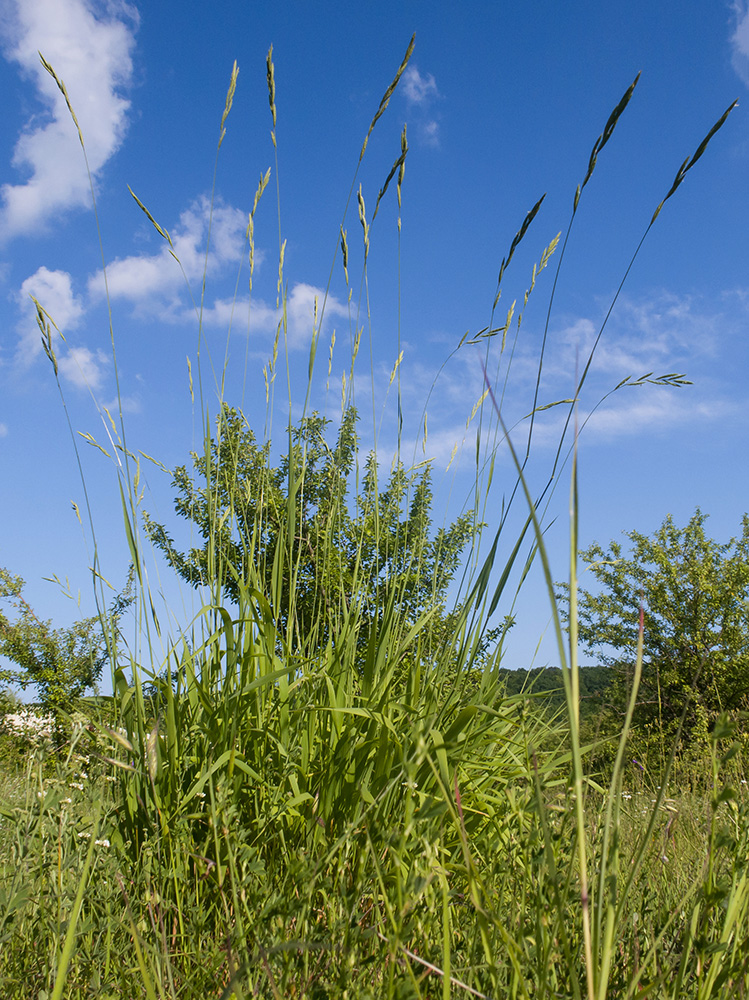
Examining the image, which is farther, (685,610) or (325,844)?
(685,610)

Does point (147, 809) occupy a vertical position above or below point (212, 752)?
below

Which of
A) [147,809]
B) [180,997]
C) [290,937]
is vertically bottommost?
[180,997]

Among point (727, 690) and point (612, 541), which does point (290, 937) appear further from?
point (612, 541)

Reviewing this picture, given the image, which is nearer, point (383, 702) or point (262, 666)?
point (383, 702)

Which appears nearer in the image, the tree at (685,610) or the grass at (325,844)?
the grass at (325,844)

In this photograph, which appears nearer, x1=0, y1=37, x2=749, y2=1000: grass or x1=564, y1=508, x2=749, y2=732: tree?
x1=0, y1=37, x2=749, y2=1000: grass

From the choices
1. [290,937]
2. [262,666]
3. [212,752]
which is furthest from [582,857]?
[262,666]

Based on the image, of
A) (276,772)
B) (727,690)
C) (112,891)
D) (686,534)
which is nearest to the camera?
(112,891)

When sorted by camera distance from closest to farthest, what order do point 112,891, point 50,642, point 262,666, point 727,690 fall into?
point 112,891, point 262,666, point 50,642, point 727,690

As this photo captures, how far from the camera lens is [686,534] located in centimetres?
1516

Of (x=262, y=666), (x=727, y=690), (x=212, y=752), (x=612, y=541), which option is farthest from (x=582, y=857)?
(x=612, y=541)

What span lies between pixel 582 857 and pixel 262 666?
41.7 inches

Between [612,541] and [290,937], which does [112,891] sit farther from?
[612,541]

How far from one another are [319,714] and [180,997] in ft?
2.12
